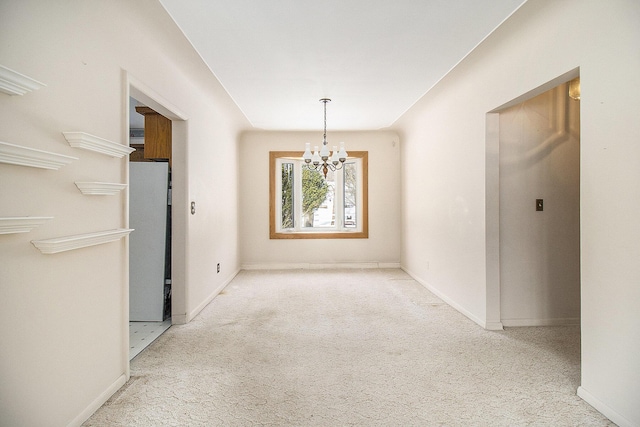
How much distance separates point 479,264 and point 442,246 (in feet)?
3.18

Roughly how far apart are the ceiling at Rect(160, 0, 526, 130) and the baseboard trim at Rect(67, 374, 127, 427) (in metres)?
2.42

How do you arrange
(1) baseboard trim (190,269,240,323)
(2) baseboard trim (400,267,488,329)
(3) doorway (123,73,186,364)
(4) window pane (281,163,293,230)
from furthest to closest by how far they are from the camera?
1. (4) window pane (281,163,293,230)
2. (1) baseboard trim (190,269,240,323)
3. (3) doorway (123,73,186,364)
4. (2) baseboard trim (400,267,488,329)

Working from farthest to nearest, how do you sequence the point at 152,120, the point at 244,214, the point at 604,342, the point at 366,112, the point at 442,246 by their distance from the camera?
1. the point at 244,214
2. the point at 366,112
3. the point at 442,246
4. the point at 152,120
5. the point at 604,342

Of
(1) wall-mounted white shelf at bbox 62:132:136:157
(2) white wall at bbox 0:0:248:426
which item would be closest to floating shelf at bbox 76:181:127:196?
(2) white wall at bbox 0:0:248:426

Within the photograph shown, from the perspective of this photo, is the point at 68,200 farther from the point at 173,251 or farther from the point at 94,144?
the point at 173,251

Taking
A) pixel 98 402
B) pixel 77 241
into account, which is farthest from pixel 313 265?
pixel 77 241

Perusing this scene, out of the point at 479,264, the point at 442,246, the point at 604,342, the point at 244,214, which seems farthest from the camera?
the point at 244,214

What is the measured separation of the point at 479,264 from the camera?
11.1ft

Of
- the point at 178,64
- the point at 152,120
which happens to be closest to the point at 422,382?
the point at 178,64

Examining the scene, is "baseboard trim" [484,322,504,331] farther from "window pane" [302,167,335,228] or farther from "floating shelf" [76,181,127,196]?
"window pane" [302,167,335,228]

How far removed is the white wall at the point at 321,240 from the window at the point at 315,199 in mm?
116

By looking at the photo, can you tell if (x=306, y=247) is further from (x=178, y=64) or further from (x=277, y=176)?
(x=178, y=64)

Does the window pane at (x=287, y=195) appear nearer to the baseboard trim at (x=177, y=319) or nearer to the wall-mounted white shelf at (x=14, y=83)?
the baseboard trim at (x=177, y=319)

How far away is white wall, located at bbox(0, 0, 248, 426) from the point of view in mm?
1464
